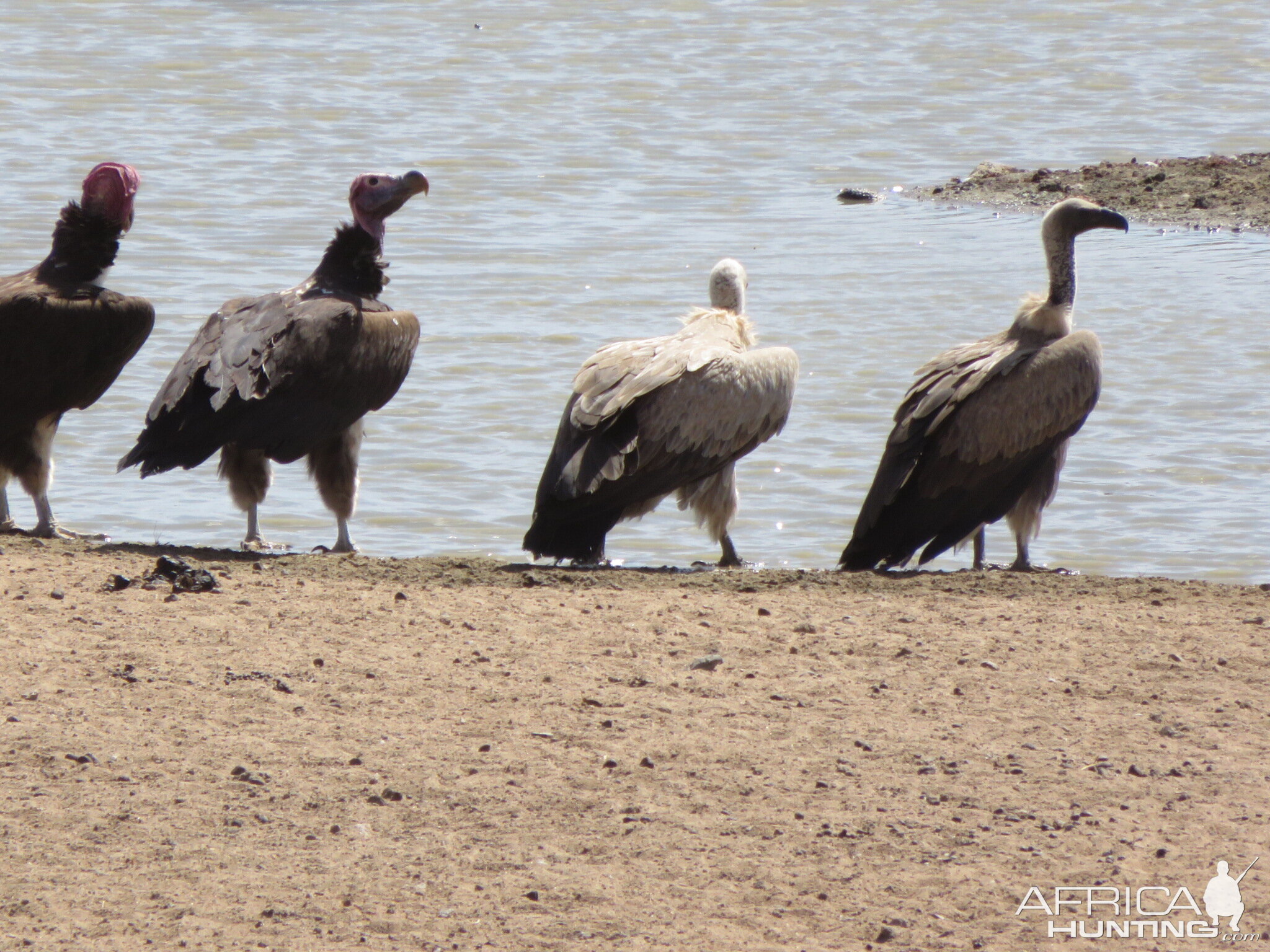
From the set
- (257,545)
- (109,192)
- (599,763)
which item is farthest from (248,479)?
(599,763)

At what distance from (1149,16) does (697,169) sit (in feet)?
42.9

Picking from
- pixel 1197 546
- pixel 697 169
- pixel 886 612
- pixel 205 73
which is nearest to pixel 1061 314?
pixel 1197 546

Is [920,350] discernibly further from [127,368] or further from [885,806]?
[885,806]

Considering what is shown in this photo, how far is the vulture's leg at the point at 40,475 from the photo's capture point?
7.75m

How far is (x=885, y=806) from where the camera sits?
185 inches

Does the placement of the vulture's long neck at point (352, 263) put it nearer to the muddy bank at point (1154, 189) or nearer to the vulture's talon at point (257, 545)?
the vulture's talon at point (257, 545)

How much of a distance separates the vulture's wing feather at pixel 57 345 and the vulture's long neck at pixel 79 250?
128 millimetres

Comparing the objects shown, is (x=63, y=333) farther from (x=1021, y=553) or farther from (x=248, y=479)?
(x=1021, y=553)

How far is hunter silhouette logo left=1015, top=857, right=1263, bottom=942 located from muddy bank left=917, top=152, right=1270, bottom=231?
39.5ft

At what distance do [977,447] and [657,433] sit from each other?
1.27 m

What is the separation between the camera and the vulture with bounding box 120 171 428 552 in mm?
7238

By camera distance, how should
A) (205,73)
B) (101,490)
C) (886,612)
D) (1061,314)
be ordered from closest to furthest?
(886,612), (1061,314), (101,490), (205,73)

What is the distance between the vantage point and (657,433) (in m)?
7.70

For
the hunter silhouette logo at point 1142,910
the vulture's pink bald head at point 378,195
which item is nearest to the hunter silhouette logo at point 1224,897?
the hunter silhouette logo at point 1142,910
